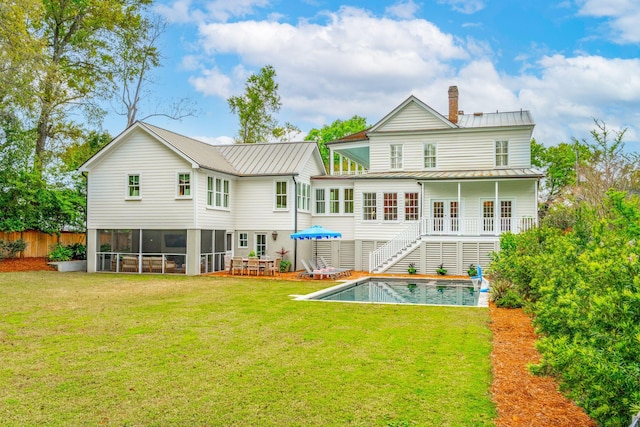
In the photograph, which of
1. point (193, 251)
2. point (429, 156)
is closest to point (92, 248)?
point (193, 251)

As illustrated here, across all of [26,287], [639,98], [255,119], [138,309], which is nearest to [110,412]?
[138,309]

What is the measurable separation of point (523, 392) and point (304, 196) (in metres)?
20.6

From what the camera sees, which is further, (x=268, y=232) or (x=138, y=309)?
(x=268, y=232)

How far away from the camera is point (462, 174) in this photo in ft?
80.3

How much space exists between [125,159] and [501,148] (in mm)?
19046

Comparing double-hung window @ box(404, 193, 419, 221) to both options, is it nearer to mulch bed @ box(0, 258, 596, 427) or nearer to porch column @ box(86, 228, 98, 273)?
mulch bed @ box(0, 258, 596, 427)

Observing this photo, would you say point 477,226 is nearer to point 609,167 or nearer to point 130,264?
point 609,167

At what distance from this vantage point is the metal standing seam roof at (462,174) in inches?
908

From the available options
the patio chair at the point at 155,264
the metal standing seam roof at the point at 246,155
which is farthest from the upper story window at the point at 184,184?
the patio chair at the point at 155,264

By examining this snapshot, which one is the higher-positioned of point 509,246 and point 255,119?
point 255,119

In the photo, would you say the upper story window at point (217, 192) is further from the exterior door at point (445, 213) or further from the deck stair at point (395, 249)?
the exterior door at point (445, 213)

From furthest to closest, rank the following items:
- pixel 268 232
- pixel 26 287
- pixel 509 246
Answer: pixel 268 232 → pixel 26 287 → pixel 509 246

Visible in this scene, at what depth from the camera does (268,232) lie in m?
25.6

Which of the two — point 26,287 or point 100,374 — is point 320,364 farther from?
point 26,287
